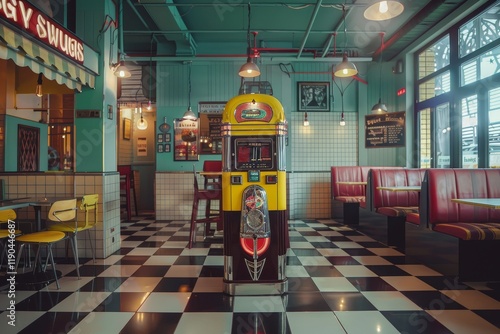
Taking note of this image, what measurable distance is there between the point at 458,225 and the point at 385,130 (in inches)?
157

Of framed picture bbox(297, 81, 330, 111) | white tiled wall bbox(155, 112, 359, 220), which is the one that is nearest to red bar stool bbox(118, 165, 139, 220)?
white tiled wall bbox(155, 112, 359, 220)

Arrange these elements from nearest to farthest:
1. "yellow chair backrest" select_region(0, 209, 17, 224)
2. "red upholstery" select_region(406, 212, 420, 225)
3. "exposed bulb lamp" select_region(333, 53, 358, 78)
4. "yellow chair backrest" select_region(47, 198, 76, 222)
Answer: "yellow chair backrest" select_region(47, 198, 76, 222) < "yellow chair backrest" select_region(0, 209, 17, 224) < "red upholstery" select_region(406, 212, 420, 225) < "exposed bulb lamp" select_region(333, 53, 358, 78)

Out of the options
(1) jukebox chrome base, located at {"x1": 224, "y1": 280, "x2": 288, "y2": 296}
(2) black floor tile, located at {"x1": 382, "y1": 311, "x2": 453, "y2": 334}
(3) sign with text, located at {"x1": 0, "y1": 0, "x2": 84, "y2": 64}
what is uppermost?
(3) sign with text, located at {"x1": 0, "y1": 0, "x2": 84, "y2": 64}

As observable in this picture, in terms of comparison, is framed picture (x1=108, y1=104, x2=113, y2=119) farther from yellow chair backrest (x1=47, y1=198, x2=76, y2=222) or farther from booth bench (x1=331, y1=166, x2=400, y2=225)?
booth bench (x1=331, y1=166, x2=400, y2=225)

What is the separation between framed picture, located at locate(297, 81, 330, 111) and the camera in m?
7.46

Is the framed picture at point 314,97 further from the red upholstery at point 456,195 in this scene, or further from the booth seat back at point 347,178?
the red upholstery at point 456,195

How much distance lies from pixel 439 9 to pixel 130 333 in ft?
20.1

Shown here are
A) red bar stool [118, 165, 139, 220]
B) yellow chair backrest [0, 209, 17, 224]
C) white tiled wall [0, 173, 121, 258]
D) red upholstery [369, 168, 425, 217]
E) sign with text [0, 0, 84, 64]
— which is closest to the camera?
sign with text [0, 0, 84, 64]

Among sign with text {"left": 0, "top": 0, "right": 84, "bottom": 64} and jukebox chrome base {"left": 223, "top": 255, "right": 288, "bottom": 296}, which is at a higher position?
sign with text {"left": 0, "top": 0, "right": 84, "bottom": 64}

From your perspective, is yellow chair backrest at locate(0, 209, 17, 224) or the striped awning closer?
the striped awning

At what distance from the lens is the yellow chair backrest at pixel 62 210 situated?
3281mm

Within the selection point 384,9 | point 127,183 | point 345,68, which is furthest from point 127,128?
point 384,9

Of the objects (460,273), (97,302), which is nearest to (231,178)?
(97,302)

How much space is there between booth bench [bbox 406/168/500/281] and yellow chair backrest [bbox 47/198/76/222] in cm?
403
